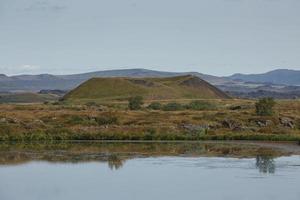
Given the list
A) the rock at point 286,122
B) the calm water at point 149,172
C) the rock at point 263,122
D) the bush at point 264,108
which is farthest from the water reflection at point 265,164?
the bush at point 264,108

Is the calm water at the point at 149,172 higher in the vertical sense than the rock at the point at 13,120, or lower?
lower

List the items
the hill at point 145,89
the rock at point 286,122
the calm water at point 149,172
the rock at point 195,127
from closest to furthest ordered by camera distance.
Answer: the calm water at point 149,172, the rock at point 195,127, the rock at point 286,122, the hill at point 145,89

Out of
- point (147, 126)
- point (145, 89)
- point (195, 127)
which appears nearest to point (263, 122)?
point (195, 127)

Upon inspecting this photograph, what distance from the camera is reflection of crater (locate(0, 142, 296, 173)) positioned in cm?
3456

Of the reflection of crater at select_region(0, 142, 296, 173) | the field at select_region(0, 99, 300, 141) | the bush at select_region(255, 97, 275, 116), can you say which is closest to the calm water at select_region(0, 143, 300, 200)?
the reflection of crater at select_region(0, 142, 296, 173)

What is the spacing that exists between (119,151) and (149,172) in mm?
10287

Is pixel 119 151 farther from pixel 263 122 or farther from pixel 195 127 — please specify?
pixel 263 122

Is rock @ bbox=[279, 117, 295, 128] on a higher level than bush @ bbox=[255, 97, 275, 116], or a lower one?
lower

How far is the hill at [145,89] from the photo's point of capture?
145m

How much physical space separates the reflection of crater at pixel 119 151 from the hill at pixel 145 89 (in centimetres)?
9141

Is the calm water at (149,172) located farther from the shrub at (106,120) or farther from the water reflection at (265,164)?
the shrub at (106,120)

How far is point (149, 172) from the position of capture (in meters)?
29.0

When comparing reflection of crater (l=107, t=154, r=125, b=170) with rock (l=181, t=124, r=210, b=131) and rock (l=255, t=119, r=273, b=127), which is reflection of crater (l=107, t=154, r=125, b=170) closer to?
rock (l=181, t=124, r=210, b=131)

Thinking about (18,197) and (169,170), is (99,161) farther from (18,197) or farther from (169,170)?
(18,197)
